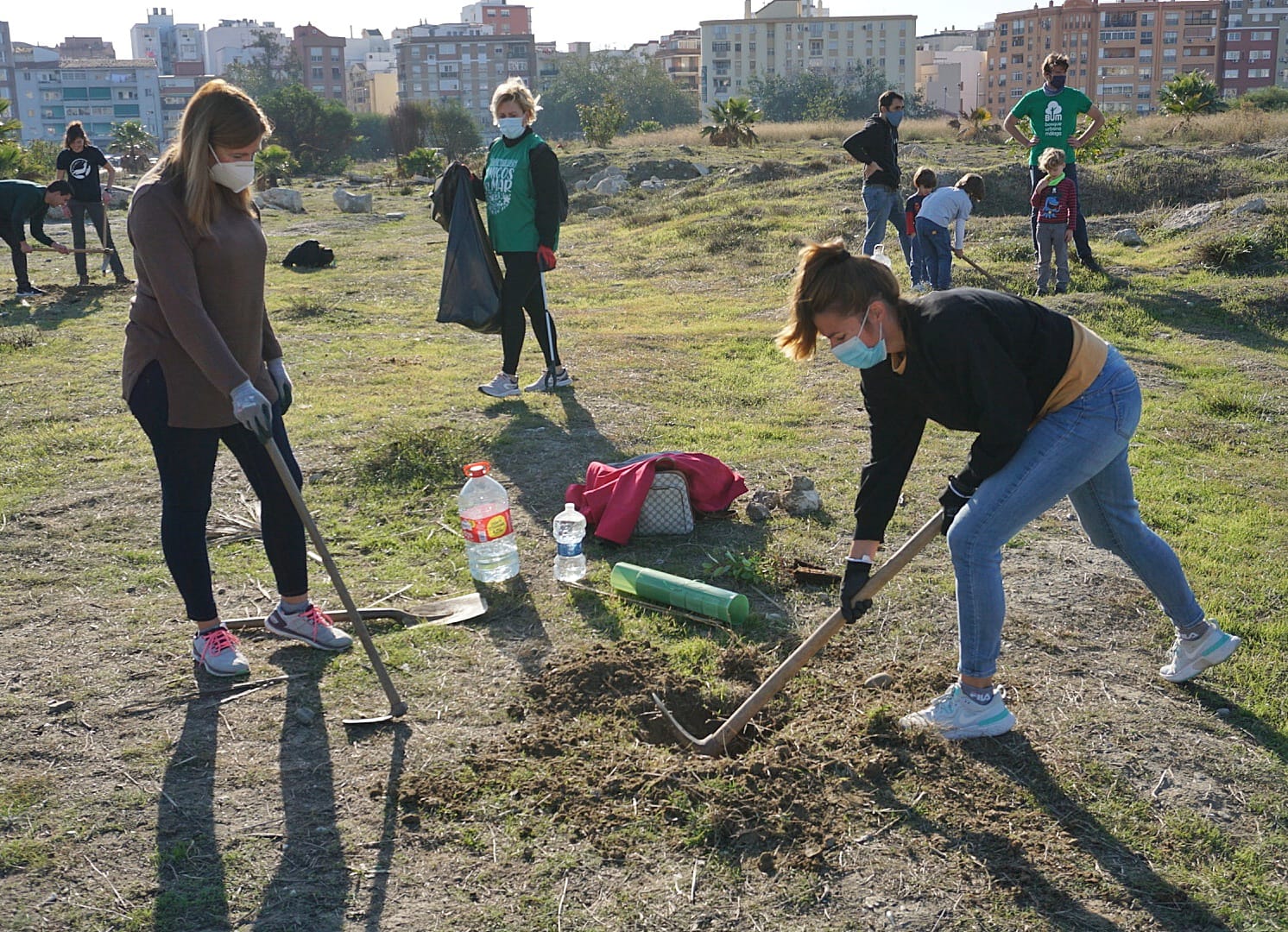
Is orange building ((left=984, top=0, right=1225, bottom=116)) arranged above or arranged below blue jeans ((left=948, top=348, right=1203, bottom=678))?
above

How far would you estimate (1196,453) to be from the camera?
6.28 m

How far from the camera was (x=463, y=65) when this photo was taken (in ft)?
384

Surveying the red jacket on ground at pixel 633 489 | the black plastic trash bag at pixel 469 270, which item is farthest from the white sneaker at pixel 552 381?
the red jacket on ground at pixel 633 489

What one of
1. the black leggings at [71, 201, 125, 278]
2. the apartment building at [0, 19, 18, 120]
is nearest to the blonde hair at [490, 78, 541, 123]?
the black leggings at [71, 201, 125, 278]

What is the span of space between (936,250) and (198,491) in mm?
8425

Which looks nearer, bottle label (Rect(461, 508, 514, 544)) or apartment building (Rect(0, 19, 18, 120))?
bottle label (Rect(461, 508, 514, 544))

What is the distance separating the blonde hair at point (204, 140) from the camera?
3293mm

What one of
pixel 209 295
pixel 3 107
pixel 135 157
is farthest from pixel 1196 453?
pixel 135 157

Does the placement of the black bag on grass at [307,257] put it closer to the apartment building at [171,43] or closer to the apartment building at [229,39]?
the apartment building at [229,39]

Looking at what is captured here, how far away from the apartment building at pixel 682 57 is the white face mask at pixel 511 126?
112984mm

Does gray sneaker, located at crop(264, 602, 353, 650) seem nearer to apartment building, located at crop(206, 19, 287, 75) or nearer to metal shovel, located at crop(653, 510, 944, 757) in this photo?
metal shovel, located at crop(653, 510, 944, 757)

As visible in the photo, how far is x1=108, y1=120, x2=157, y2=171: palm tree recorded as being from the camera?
127ft

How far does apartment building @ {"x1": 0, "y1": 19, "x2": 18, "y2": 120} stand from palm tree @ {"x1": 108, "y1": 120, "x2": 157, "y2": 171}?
7994 centimetres

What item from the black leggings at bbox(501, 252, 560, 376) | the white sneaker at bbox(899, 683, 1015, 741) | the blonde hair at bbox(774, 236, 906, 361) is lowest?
the white sneaker at bbox(899, 683, 1015, 741)
